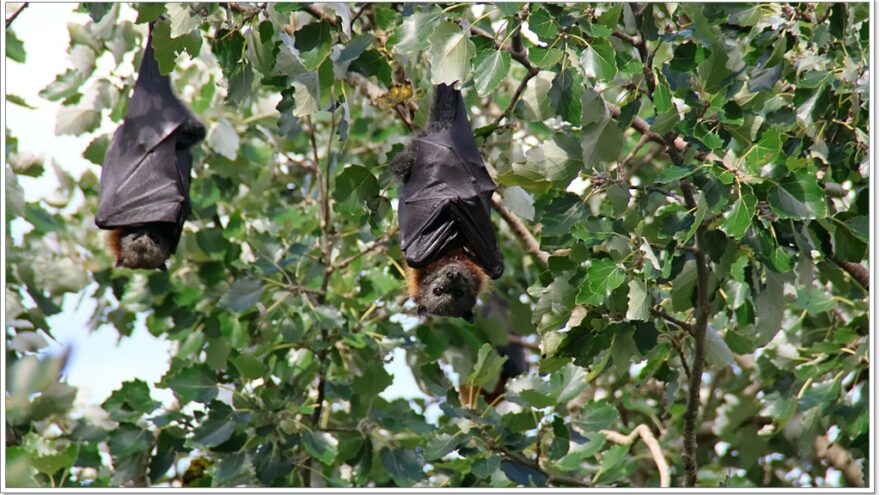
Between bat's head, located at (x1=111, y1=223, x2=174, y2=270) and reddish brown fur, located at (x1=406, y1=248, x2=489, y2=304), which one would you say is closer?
reddish brown fur, located at (x1=406, y1=248, x2=489, y2=304)

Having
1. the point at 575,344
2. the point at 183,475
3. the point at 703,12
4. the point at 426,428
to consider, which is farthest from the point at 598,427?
the point at 183,475

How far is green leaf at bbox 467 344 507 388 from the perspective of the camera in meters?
4.58

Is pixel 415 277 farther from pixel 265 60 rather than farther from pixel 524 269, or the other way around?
pixel 524 269

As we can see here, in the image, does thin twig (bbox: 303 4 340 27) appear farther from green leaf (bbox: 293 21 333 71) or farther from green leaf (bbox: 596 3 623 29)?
green leaf (bbox: 596 3 623 29)

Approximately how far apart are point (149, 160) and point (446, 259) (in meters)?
1.62

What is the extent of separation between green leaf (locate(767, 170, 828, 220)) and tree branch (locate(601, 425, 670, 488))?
5.91 feet

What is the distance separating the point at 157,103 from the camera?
5504 millimetres

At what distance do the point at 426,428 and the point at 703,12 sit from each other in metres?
2.29

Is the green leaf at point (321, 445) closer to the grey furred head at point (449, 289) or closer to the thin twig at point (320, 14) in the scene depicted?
the grey furred head at point (449, 289)

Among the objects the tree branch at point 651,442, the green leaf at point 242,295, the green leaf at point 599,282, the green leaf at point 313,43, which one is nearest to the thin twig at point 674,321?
the green leaf at point 599,282

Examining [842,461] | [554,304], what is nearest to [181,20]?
[554,304]

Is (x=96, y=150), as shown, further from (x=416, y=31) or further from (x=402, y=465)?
(x=416, y=31)

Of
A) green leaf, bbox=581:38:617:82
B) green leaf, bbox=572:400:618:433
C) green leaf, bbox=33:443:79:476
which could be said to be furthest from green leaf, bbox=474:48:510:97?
green leaf, bbox=33:443:79:476

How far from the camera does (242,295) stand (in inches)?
218
